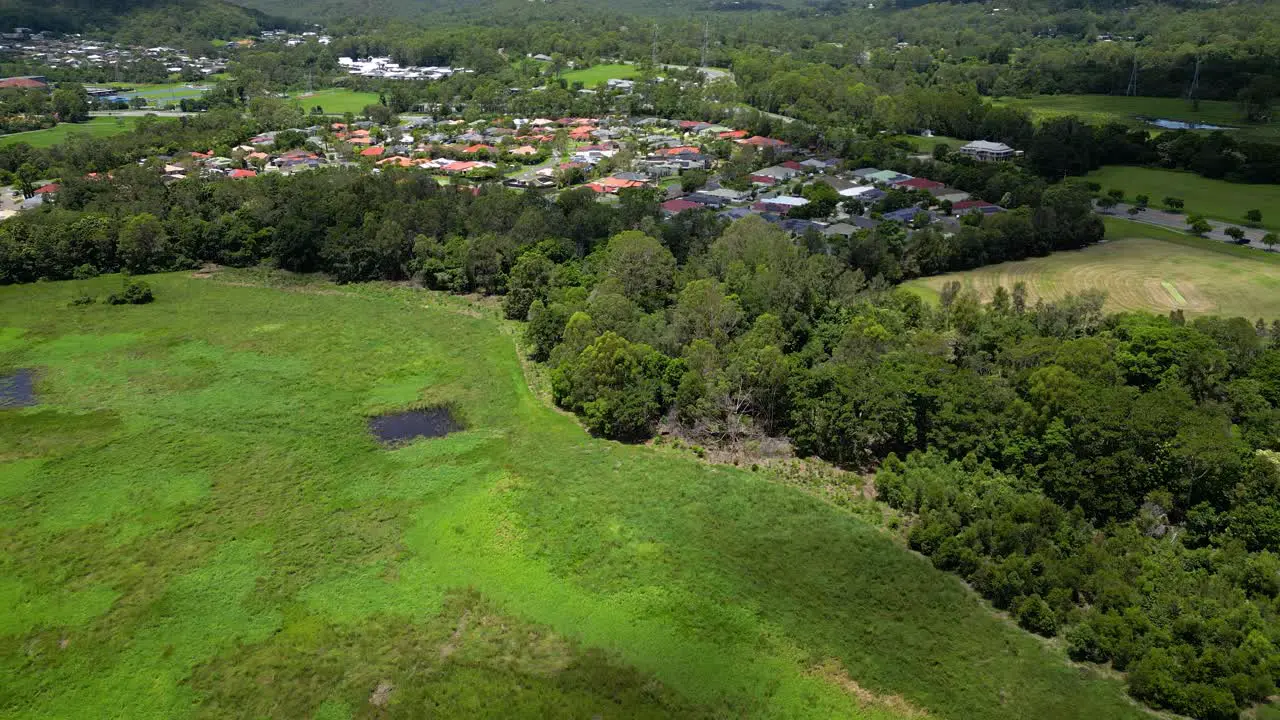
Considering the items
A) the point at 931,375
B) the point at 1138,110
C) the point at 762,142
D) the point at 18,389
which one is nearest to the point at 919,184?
the point at 762,142

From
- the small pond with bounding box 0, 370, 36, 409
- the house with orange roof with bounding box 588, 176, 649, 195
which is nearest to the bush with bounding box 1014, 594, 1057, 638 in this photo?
the small pond with bounding box 0, 370, 36, 409

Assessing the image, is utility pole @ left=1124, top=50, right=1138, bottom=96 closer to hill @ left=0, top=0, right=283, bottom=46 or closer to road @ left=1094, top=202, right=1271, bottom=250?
road @ left=1094, top=202, right=1271, bottom=250

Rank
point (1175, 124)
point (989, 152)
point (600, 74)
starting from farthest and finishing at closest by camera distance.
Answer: point (600, 74), point (1175, 124), point (989, 152)

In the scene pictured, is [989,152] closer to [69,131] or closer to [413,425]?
[413,425]

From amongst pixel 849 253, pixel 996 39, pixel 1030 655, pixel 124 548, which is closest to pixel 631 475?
pixel 1030 655

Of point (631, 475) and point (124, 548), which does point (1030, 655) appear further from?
point (124, 548)

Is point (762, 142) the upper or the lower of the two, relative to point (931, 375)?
upper

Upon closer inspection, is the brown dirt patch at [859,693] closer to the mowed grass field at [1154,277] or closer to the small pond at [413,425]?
the small pond at [413,425]
